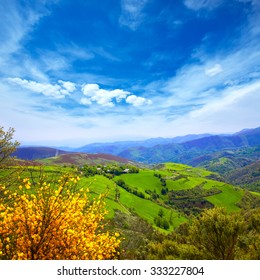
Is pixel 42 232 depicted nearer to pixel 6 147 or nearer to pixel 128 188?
pixel 6 147

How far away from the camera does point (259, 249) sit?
17.8 meters

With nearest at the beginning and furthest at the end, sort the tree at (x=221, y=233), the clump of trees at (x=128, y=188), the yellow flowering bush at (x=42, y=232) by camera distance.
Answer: the yellow flowering bush at (x=42, y=232), the tree at (x=221, y=233), the clump of trees at (x=128, y=188)

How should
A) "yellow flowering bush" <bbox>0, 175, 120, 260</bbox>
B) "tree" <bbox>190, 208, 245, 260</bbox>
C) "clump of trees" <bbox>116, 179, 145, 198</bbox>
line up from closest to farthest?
"yellow flowering bush" <bbox>0, 175, 120, 260</bbox> → "tree" <bbox>190, 208, 245, 260</bbox> → "clump of trees" <bbox>116, 179, 145, 198</bbox>

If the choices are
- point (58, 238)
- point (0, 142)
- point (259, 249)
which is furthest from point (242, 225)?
point (0, 142)

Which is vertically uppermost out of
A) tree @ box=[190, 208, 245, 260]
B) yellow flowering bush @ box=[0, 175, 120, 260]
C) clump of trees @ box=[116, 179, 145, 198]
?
yellow flowering bush @ box=[0, 175, 120, 260]

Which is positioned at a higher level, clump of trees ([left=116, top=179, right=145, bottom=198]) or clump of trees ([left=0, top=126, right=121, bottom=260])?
clump of trees ([left=0, top=126, right=121, bottom=260])

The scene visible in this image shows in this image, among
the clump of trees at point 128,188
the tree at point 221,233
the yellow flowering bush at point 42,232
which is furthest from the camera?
the clump of trees at point 128,188

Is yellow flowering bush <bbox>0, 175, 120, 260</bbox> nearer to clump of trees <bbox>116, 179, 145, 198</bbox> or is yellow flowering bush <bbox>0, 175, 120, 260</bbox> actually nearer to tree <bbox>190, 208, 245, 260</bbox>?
tree <bbox>190, 208, 245, 260</bbox>

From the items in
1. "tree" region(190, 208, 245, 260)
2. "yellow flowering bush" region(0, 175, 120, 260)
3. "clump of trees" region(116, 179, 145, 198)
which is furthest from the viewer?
"clump of trees" region(116, 179, 145, 198)

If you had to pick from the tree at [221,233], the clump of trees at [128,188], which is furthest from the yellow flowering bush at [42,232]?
the clump of trees at [128,188]

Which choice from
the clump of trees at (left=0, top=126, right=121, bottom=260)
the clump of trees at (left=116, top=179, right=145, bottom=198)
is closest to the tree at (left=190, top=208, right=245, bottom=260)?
the clump of trees at (left=0, top=126, right=121, bottom=260)

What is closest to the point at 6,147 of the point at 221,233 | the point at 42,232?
the point at 42,232

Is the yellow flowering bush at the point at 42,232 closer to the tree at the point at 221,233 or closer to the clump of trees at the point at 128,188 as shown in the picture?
the tree at the point at 221,233
